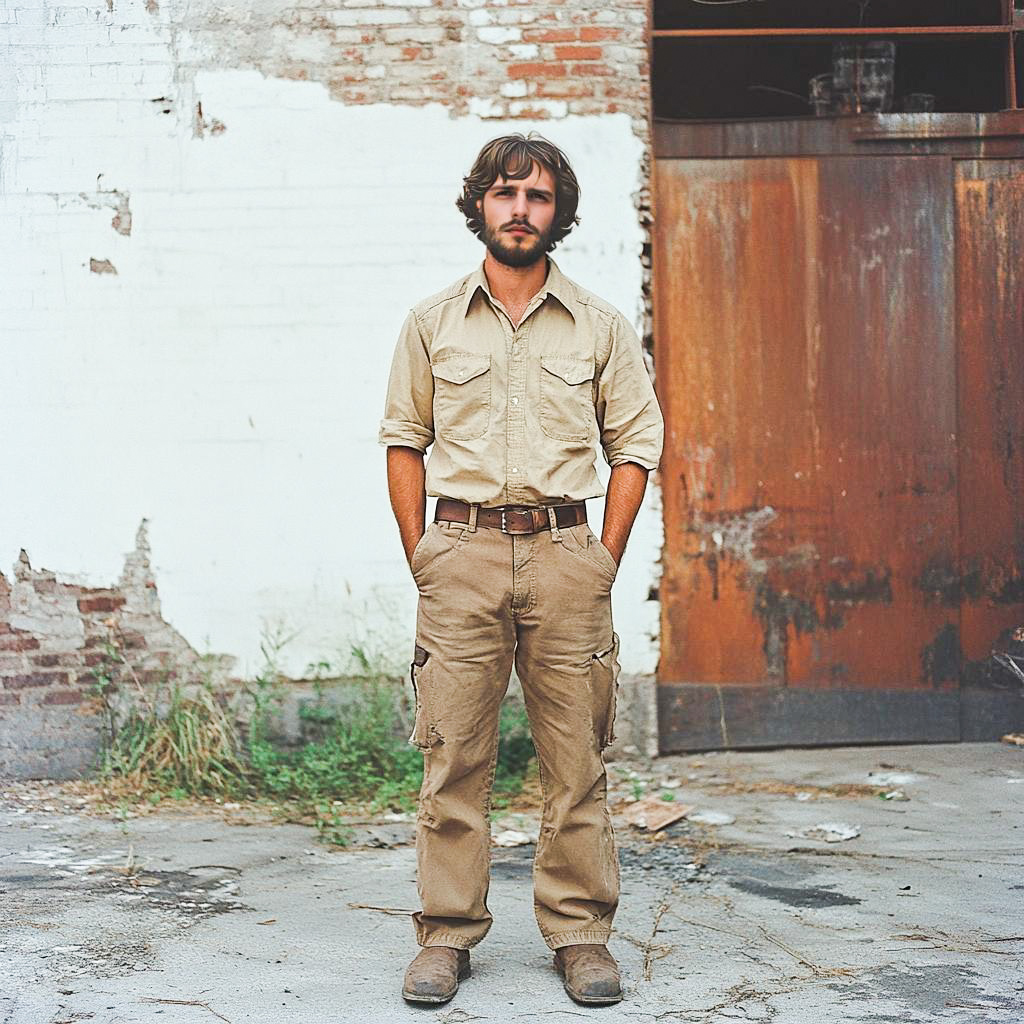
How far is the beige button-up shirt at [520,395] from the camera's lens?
3.24m

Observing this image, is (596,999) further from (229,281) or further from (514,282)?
(229,281)

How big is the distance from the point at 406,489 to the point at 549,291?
624 millimetres

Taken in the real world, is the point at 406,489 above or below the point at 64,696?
above

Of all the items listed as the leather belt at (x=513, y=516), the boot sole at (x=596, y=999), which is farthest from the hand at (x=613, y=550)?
the boot sole at (x=596, y=999)

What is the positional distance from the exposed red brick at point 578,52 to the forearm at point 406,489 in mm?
2629

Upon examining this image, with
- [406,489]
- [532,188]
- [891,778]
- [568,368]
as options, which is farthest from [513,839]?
[532,188]

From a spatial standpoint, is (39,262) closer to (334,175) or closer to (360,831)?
(334,175)

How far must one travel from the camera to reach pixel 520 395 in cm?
A: 327

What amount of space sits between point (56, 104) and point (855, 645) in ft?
13.2

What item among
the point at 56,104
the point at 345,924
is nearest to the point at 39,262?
the point at 56,104

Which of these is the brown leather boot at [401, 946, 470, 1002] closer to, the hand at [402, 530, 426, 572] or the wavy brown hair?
the hand at [402, 530, 426, 572]

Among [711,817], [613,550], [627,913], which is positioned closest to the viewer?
[613,550]

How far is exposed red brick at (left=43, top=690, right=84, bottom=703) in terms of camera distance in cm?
541

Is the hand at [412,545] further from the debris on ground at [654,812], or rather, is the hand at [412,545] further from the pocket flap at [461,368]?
the debris on ground at [654,812]
